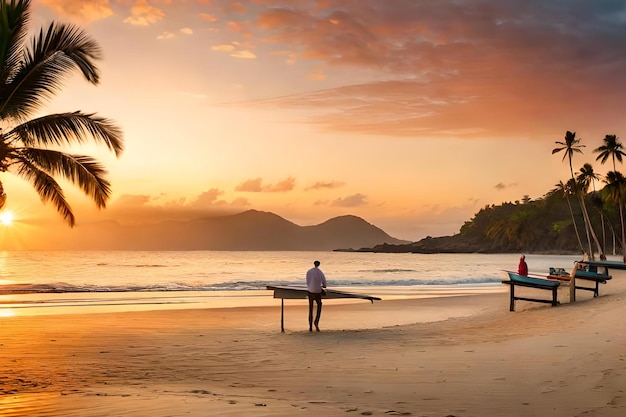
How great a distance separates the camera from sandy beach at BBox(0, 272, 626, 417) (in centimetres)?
830

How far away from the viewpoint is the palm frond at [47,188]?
16209mm

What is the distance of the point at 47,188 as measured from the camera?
16.9 meters

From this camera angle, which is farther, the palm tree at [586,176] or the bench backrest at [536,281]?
the palm tree at [586,176]

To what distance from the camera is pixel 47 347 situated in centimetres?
1459

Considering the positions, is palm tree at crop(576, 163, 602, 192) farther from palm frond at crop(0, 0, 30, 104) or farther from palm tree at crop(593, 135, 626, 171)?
palm frond at crop(0, 0, 30, 104)

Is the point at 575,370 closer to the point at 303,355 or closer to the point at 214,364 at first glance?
the point at 303,355

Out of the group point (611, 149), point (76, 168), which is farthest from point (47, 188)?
point (611, 149)

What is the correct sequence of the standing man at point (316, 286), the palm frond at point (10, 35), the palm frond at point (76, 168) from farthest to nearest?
the standing man at point (316, 286)
the palm frond at point (76, 168)
the palm frond at point (10, 35)

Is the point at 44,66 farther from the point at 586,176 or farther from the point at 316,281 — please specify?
the point at 586,176

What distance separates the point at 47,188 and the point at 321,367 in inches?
375

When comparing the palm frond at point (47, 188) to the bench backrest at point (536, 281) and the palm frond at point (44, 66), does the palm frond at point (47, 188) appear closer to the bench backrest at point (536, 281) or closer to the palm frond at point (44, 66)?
the palm frond at point (44, 66)

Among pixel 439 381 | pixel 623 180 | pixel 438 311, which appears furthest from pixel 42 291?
pixel 623 180

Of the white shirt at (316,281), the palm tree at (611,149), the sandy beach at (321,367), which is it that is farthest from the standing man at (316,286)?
the palm tree at (611,149)

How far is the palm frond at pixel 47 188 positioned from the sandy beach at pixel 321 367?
3.27 metres
